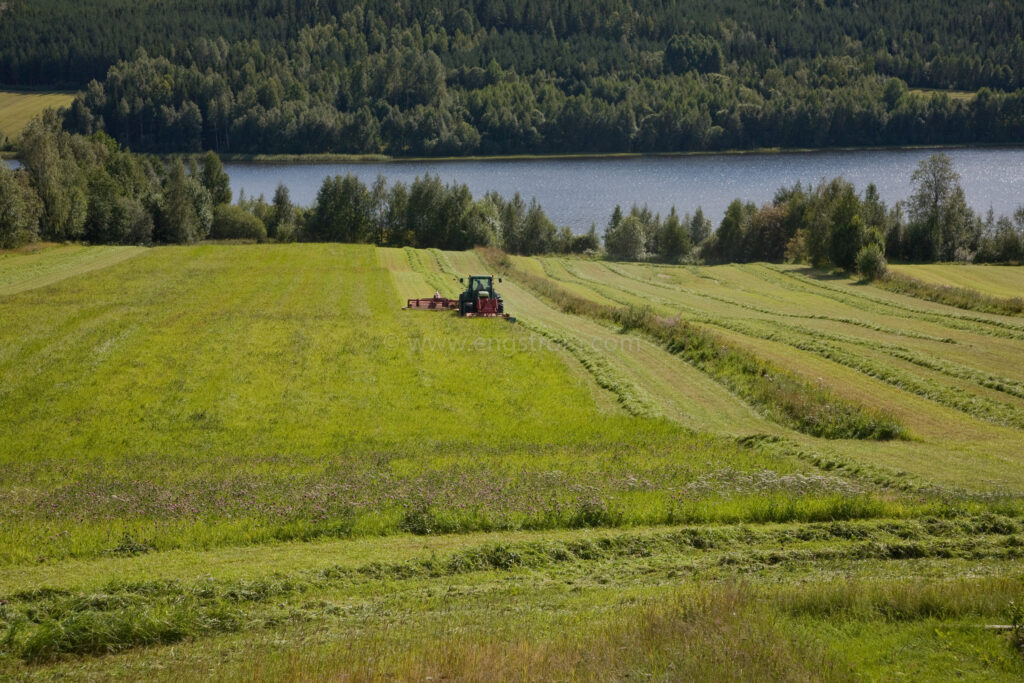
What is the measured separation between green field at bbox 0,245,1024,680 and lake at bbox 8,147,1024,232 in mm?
92904

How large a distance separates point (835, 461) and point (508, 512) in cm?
Result: 943

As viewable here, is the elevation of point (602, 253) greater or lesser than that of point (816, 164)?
lesser

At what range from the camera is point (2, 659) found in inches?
434

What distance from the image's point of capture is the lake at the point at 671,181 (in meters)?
136

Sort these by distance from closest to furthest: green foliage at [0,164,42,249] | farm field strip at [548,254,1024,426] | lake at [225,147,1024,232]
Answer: farm field strip at [548,254,1024,426] < green foliage at [0,164,42,249] < lake at [225,147,1024,232]

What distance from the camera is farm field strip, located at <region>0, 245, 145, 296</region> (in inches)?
2113

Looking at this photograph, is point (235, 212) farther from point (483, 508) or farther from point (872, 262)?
point (483, 508)

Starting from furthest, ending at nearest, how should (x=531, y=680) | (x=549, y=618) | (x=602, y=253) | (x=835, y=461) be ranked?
(x=602, y=253)
(x=835, y=461)
(x=549, y=618)
(x=531, y=680)

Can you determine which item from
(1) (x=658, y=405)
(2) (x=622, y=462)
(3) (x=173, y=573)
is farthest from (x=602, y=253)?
(3) (x=173, y=573)

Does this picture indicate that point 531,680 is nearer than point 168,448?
Yes

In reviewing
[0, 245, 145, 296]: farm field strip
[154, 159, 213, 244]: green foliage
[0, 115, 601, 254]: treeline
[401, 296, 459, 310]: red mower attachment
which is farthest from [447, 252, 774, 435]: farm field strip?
[154, 159, 213, 244]: green foliage

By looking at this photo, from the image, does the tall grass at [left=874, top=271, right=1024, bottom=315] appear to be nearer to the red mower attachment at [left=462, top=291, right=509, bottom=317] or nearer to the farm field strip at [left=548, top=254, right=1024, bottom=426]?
the farm field strip at [left=548, top=254, right=1024, bottom=426]

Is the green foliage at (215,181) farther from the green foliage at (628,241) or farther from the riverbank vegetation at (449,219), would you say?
the green foliage at (628,241)

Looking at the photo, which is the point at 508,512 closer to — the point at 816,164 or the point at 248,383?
the point at 248,383
